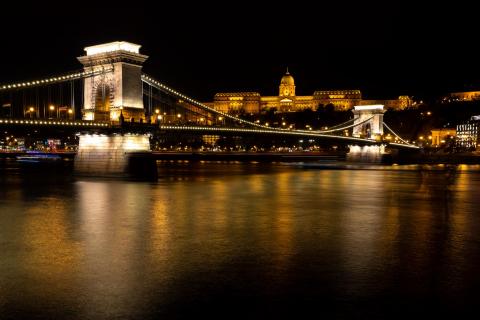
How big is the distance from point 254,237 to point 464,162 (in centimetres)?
7620

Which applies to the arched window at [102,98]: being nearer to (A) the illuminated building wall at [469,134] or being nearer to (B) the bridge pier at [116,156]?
(B) the bridge pier at [116,156]

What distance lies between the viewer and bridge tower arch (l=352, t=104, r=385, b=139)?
91.2m

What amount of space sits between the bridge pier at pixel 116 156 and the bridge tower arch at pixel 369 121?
5890 centimetres

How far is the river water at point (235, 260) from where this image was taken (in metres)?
8.28

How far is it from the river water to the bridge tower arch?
69.7 meters

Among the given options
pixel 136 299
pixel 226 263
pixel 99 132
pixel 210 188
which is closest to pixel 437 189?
pixel 210 188

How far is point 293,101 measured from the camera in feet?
605

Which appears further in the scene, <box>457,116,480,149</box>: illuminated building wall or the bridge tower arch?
<box>457,116,480,149</box>: illuminated building wall

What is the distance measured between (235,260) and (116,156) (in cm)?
2649

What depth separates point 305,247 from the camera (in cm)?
1302

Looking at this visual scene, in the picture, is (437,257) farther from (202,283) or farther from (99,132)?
(99,132)

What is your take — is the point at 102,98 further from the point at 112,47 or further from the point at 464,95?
the point at 464,95

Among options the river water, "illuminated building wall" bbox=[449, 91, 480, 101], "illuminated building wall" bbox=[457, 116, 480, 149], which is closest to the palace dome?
"illuminated building wall" bbox=[449, 91, 480, 101]

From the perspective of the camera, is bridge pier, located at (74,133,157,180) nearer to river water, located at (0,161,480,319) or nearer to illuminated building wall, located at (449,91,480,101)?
river water, located at (0,161,480,319)
